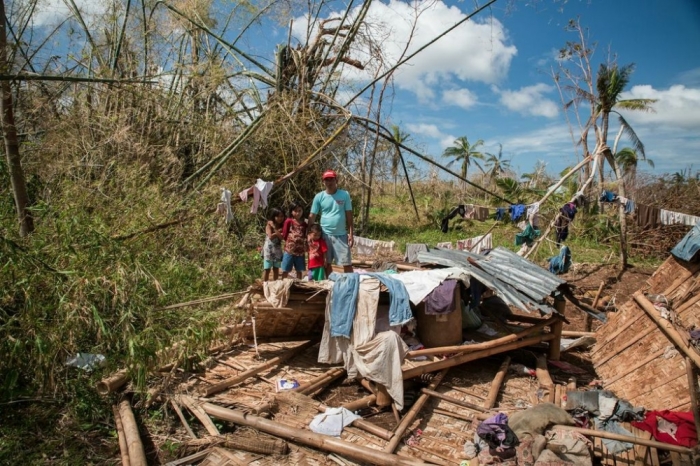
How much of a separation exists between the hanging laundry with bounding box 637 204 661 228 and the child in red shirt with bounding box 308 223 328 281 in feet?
25.2

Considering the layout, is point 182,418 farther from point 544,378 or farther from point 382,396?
point 544,378

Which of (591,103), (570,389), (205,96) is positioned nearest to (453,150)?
(591,103)

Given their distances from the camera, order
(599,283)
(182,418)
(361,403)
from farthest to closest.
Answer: (599,283) → (361,403) → (182,418)

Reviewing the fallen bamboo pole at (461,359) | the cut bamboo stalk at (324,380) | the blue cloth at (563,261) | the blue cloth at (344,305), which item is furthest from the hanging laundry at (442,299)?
the blue cloth at (563,261)

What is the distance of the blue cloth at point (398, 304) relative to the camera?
4238 millimetres

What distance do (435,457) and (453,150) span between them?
24.9 meters

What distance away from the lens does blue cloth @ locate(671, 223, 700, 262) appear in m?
5.29

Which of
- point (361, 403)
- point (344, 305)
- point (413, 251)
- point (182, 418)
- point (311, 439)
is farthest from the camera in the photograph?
point (413, 251)

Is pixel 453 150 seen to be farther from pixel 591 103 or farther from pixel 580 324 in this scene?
pixel 580 324

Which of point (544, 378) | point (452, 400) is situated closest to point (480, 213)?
point (544, 378)

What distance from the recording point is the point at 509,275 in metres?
5.09

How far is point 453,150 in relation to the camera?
26.9m

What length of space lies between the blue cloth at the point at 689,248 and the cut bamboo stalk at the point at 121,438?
19.4 ft

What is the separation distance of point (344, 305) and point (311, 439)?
48.8 inches
